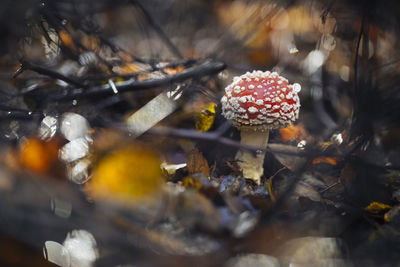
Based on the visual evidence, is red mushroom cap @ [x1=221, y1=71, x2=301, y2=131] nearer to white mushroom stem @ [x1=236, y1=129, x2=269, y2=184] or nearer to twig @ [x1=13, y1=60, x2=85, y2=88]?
white mushroom stem @ [x1=236, y1=129, x2=269, y2=184]

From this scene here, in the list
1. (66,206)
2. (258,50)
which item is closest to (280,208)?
(66,206)

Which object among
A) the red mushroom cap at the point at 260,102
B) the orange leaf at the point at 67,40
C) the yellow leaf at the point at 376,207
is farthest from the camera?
the orange leaf at the point at 67,40

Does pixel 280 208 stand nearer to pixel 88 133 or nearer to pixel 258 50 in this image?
pixel 88 133

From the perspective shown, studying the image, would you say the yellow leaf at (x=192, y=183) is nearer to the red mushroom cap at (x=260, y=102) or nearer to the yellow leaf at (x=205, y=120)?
the red mushroom cap at (x=260, y=102)

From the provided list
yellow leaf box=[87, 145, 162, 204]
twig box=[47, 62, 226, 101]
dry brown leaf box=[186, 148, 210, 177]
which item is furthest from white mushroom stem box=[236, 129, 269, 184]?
yellow leaf box=[87, 145, 162, 204]

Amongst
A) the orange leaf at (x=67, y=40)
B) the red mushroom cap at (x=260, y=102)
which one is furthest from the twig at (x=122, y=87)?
the orange leaf at (x=67, y=40)

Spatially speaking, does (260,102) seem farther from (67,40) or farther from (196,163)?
(67,40)

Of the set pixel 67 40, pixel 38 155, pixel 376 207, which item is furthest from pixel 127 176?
pixel 67 40
